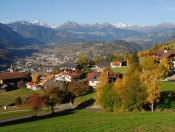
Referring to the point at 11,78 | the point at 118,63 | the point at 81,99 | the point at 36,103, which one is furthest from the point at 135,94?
the point at 11,78

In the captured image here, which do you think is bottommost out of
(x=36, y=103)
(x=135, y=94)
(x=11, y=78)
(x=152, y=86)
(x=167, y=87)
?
(x=11, y=78)

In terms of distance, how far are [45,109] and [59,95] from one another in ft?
18.8

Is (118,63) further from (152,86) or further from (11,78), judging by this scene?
(152,86)

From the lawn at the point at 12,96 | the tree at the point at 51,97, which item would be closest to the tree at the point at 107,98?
the tree at the point at 51,97

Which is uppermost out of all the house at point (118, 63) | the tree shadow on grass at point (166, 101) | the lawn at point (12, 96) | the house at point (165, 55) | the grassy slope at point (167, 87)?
the house at point (165, 55)

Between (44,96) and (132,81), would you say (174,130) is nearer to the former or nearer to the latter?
(132,81)

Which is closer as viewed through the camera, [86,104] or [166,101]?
[166,101]

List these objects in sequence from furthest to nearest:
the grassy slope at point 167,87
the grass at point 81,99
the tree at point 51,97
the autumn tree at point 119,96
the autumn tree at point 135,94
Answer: the grass at point 81,99, the grassy slope at point 167,87, the tree at point 51,97, the autumn tree at point 119,96, the autumn tree at point 135,94

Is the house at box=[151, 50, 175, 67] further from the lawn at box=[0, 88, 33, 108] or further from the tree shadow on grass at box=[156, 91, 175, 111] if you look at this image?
the lawn at box=[0, 88, 33, 108]

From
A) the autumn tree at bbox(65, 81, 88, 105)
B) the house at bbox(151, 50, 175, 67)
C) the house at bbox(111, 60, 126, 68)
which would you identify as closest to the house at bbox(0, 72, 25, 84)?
the house at bbox(111, 60, 126, 68)

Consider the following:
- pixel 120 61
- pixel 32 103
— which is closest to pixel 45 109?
pixel 32 103

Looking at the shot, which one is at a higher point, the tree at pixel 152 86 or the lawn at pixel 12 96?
the tree at pixel 152 86

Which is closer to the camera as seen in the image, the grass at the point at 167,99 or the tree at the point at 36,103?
the grass at the point at 167,99

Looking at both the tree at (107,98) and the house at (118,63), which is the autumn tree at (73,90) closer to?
the tree at (107,98)
